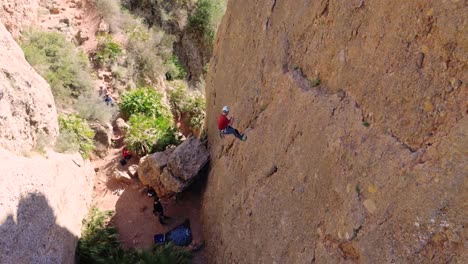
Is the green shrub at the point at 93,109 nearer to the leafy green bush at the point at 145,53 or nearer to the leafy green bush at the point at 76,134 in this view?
the leafy green bush at the point at 76,134

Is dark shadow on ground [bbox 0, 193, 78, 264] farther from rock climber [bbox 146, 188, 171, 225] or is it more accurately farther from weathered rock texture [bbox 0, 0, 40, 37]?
weathered rock texture [bbox 0, 0, 40, 37]

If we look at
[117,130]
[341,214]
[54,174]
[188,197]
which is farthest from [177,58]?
[341,214]

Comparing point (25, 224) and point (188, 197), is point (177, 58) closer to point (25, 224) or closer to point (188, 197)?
point (188, 197)

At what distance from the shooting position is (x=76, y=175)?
33.4 ft

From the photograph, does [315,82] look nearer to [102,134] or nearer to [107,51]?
[102,134]

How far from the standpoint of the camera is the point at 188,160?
1015cm

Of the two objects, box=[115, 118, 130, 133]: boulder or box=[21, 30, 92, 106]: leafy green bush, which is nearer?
box=[21, 30, 92, 106]: leafy green bush

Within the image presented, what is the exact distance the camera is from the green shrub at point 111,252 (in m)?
8.91

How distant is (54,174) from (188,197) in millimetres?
3635

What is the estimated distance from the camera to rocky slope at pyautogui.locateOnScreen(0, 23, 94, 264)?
22.1 ft

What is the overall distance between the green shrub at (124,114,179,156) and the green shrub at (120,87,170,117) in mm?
315

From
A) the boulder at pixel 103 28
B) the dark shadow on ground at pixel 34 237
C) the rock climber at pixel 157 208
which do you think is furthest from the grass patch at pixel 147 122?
the dark shadow on ground at pixel 34 237

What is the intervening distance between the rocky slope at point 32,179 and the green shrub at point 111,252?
0.30 metres

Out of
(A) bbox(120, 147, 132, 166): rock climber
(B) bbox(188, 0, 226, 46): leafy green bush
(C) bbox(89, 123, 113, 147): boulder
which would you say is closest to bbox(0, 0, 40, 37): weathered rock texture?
(C) bbox(89, 123, 113, 147): boulder
